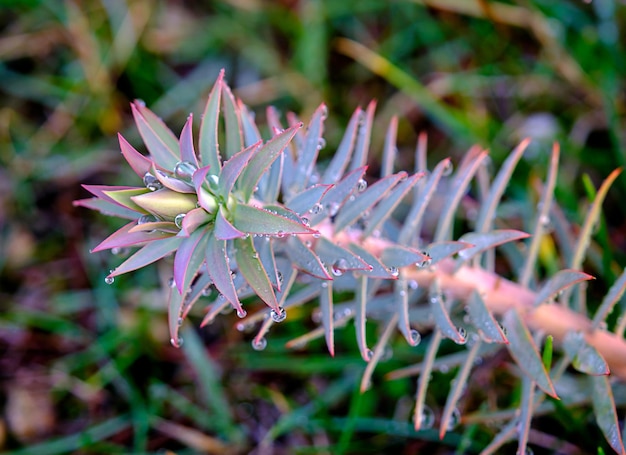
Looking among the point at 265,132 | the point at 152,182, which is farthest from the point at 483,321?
the point at 265,132

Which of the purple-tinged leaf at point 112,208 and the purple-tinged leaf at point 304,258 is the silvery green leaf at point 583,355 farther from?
the purple-tinged leaf at point 112,208

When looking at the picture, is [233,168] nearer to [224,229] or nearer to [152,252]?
[224,229]

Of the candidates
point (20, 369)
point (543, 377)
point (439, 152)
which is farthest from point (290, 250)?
point (20, 369)

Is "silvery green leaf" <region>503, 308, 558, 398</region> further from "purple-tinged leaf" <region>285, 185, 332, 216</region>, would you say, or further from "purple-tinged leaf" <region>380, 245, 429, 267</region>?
"purple-tinged leaf" <region>285, 185, 332, 216</region>

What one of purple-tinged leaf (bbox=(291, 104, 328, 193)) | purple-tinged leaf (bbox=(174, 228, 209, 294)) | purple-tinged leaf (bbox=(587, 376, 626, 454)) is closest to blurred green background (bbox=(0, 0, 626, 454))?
purple-tinged leaf (bbox=(587, 376, 626, 454))

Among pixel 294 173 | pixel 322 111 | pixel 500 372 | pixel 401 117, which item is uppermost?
pixel 322 111

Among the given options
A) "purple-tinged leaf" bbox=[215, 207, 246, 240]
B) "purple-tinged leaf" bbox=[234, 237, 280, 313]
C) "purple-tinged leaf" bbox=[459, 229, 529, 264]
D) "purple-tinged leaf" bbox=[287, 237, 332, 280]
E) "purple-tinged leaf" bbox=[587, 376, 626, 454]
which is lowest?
"purple-tinged leaf" bbox=[587, 376, 626, 454]

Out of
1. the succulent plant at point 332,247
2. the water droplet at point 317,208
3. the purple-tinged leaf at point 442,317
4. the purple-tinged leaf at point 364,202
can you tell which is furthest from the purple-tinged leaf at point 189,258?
the purple-tinged leaf at point 442,317

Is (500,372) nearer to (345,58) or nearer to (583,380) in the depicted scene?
(583,380)
